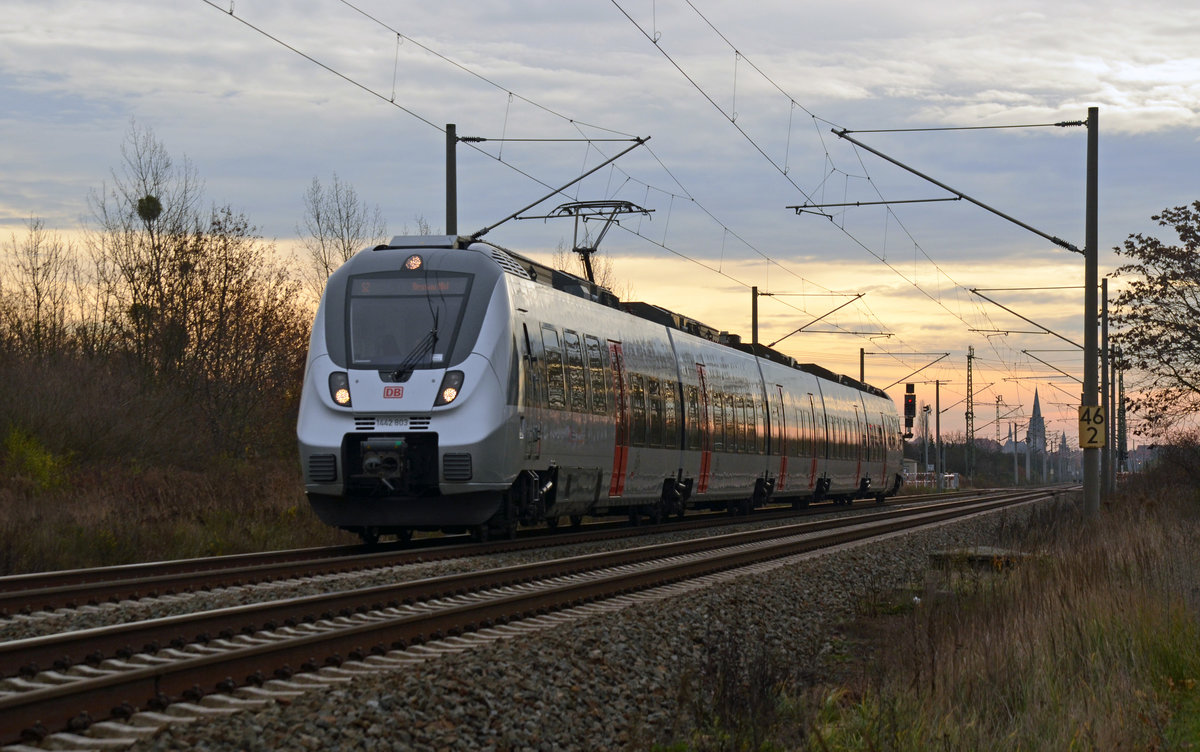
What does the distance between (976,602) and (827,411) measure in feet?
84.1

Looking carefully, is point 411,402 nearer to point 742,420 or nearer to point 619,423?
point 619,423

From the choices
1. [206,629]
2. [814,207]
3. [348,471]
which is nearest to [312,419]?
[348,471]

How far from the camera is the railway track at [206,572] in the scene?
10.6 metres

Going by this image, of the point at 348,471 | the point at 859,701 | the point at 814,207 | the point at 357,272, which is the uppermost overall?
the point at 814,207

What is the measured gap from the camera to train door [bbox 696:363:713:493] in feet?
83.5

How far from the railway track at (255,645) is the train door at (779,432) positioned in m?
17.4

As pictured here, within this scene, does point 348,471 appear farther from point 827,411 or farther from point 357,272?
point 827,411

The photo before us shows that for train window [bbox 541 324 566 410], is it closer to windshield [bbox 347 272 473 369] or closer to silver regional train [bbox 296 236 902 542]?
silver regional train [bbox 296 236 902 542]

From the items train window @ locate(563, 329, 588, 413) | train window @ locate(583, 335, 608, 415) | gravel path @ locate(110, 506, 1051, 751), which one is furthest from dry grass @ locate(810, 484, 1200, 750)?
train window @ locate(583, 335, 608, 415)

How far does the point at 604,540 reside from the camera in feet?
65.4

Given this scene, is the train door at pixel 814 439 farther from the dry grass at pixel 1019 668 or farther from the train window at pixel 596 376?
the dry grass at pixel 1019 668

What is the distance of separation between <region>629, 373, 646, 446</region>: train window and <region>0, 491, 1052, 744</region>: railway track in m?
6.83

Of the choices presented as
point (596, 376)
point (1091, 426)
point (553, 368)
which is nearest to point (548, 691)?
point (553, 368)

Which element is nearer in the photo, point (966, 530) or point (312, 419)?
point (312, 419)
